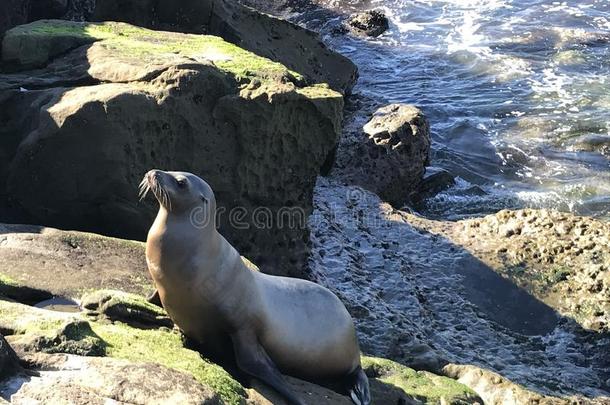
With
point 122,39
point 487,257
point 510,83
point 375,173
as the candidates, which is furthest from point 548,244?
point 510,83

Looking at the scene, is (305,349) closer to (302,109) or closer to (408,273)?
(302,109)

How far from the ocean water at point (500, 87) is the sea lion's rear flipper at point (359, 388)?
17.9 ft

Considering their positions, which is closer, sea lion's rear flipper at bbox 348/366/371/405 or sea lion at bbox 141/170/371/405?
sea lion at bbox 141/170/371/405

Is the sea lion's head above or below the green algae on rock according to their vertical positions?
above

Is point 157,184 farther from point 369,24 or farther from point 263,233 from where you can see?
point 369,24

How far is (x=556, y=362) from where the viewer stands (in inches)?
268

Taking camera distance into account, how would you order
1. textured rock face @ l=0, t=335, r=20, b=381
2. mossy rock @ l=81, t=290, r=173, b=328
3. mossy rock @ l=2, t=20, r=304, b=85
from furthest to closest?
1. mossy rock @ l=2, t=20, r=304, b=85
2. mossy rock @ l=81, t=290, r=173, b=328
3. textured rock face @ l=0, t=335, r=20, b=381

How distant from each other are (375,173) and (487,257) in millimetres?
2259

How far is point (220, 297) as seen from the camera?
4.23 m

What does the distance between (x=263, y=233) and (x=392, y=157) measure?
3.28 m

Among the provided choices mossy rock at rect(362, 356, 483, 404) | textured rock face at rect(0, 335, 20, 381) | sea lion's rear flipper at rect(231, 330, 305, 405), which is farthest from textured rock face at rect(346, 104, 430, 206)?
textured rock face at rect(0, 335, 20, 381)

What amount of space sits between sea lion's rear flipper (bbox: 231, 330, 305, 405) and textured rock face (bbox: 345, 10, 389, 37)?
49.5 feet

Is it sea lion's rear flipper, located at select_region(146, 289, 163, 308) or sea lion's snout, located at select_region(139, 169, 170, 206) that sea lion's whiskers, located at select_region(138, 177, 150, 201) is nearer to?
sea lion's snout, located at select_region(139, 169, 170, 206)

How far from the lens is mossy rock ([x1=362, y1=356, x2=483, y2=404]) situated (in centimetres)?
522
